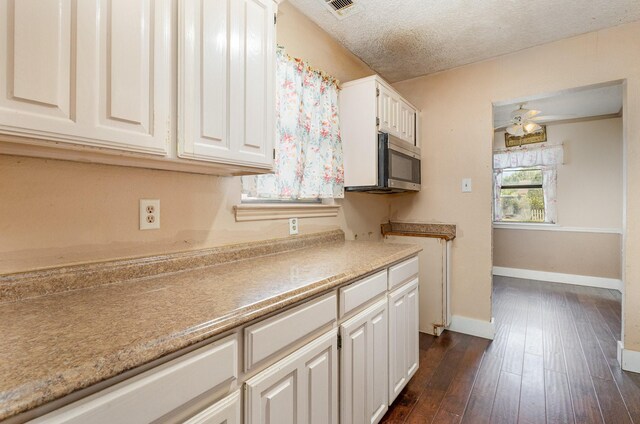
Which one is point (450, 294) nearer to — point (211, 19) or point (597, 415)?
point (597, 415)

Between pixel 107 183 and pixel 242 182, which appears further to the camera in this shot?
pixel 242 182

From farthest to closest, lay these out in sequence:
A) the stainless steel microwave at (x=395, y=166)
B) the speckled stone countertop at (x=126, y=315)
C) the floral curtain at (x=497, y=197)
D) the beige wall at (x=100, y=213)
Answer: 1. the floral curtain at (x=497, y=197)
2. the stainless steel microwave at (x=395, y=166)
3. the beige wall at (x=100, y=213)
4. the speckled stone countertop at (x=126, y=315)

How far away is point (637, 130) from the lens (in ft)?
7.05

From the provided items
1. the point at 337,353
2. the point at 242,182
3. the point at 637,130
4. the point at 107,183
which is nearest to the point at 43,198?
the point at 107,183

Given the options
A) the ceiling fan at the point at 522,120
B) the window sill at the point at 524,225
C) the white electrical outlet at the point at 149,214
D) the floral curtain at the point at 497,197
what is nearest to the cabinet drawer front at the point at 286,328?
the white electrical outlet at the point at 149,214

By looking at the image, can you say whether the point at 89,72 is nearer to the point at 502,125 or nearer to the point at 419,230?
the point at 419,230

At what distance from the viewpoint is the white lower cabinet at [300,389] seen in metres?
0.92

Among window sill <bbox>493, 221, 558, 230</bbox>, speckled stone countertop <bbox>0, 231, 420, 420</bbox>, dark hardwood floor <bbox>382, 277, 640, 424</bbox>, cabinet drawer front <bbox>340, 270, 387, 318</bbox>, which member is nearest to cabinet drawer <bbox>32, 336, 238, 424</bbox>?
speckled stone countertop <bbox>0, 231, 420, 420</bbox>

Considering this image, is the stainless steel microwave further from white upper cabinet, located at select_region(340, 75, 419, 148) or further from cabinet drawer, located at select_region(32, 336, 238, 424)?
cabinet drawer, located at select_region(32, 336, 238, 424)

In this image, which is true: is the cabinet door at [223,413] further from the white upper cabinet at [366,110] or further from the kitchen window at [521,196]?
the kitchen window at [521,196]

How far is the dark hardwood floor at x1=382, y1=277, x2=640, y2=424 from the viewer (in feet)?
5.70

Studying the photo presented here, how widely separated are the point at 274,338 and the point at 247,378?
130 millimetres

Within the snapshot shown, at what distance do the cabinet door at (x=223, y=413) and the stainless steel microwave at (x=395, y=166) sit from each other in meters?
1.70

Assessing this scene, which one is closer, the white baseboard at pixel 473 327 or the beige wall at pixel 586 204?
the white baseboard at pixel 473 327
